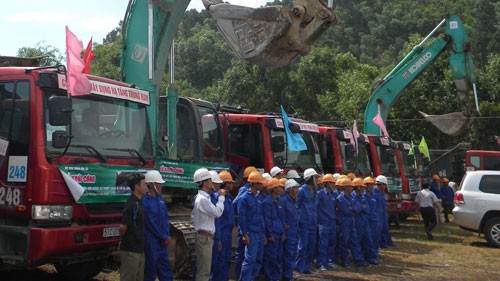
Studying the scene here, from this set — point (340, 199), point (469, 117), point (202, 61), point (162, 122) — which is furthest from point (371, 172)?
point (202, 61)

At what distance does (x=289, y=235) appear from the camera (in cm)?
920

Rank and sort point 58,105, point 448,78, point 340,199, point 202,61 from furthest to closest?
point 202,61
point 448,78
point 340,199
point 58,105

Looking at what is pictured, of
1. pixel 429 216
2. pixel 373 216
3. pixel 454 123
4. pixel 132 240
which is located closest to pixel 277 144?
pixel 373 216

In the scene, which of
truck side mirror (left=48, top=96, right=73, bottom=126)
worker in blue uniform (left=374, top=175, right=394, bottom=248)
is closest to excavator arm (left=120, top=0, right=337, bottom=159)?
truck side mirror (left=48, top=96, right=73, bottom=126)

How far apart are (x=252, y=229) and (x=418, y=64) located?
12664 millimetres

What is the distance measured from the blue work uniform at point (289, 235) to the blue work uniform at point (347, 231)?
193 cm

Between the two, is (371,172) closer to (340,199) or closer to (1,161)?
(340,199)

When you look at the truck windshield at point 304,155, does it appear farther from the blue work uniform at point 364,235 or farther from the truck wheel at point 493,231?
the truck wheel at point 493,231

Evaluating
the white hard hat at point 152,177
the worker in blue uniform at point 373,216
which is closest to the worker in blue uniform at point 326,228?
the worker in blue uniform at point 373,216

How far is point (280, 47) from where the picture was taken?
8.18 metres

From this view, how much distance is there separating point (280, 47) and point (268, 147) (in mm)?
3484

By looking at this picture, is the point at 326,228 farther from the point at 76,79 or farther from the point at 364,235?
the point at 76,79

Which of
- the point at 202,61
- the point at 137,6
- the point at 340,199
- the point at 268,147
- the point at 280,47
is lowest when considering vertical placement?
the point at 340,199

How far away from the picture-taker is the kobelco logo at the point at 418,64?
19244 millimetres
